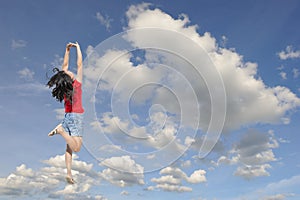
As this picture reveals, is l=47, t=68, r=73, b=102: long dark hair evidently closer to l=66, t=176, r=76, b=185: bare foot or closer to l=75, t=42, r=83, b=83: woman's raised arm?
l=75, t=42, r=83, b=83: woman's raised arm

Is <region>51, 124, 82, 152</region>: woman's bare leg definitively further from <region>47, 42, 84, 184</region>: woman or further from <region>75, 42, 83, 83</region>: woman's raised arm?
<region>75, 42, 83, 83</region>: woman's raised arm

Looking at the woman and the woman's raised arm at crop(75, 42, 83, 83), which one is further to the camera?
the woman's raised arm at crop(75, 42, 83, 83)

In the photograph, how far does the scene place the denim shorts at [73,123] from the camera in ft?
67.4

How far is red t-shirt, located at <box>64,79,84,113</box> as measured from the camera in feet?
66.6

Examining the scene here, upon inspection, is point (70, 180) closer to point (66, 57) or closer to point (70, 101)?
point (70, 101)

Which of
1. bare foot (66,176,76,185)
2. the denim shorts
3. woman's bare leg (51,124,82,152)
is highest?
the denim shorts

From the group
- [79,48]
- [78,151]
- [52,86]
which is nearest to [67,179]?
[78,151]

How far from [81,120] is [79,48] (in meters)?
3.78

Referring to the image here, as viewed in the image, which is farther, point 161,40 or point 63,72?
point 161,40

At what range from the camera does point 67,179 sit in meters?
21.5

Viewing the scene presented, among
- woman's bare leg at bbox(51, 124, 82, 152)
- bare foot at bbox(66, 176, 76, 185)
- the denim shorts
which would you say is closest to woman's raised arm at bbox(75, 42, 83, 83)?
the denim shorts

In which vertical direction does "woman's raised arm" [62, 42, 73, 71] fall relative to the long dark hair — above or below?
above

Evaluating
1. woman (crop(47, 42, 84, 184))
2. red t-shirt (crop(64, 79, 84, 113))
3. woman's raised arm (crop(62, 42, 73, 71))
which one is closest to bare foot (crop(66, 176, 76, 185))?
woman (crop(47, 42, 84, 184))

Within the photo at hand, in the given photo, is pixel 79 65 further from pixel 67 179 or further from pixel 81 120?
pixel 67 179
